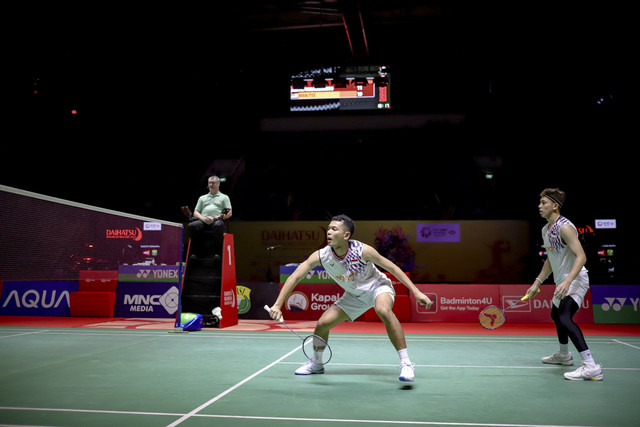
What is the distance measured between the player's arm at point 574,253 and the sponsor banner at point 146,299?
9582 mm

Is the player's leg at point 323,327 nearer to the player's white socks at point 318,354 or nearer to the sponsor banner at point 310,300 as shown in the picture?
the player's white socks at point 318,354

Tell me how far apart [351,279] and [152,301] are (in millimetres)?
8956

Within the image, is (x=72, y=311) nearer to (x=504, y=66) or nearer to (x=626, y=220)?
(x=504, y=66)

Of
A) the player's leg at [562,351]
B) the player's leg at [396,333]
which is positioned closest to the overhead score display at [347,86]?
the player's leg at [562,351]

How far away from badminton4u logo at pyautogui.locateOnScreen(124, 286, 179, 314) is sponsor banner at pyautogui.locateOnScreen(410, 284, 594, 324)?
5.82m

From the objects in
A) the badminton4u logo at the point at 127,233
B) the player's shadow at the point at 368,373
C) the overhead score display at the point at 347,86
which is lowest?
the player's shadow at the point at 368,373

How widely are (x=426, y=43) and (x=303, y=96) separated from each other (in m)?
4.06

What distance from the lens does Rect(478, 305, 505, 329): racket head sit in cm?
856

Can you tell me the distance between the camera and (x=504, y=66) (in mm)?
16641

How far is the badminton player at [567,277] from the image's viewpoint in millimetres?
5648

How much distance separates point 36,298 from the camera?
45.2 feet

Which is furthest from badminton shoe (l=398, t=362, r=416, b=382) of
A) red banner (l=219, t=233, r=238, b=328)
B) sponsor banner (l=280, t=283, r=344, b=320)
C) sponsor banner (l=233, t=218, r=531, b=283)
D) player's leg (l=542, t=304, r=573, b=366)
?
sponsor banner (l=233, t=218, r=531, b=283)

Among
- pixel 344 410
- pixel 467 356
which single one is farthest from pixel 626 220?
pixel 344 410

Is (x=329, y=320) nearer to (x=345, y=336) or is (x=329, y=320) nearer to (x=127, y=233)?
(x=345, y=336)
